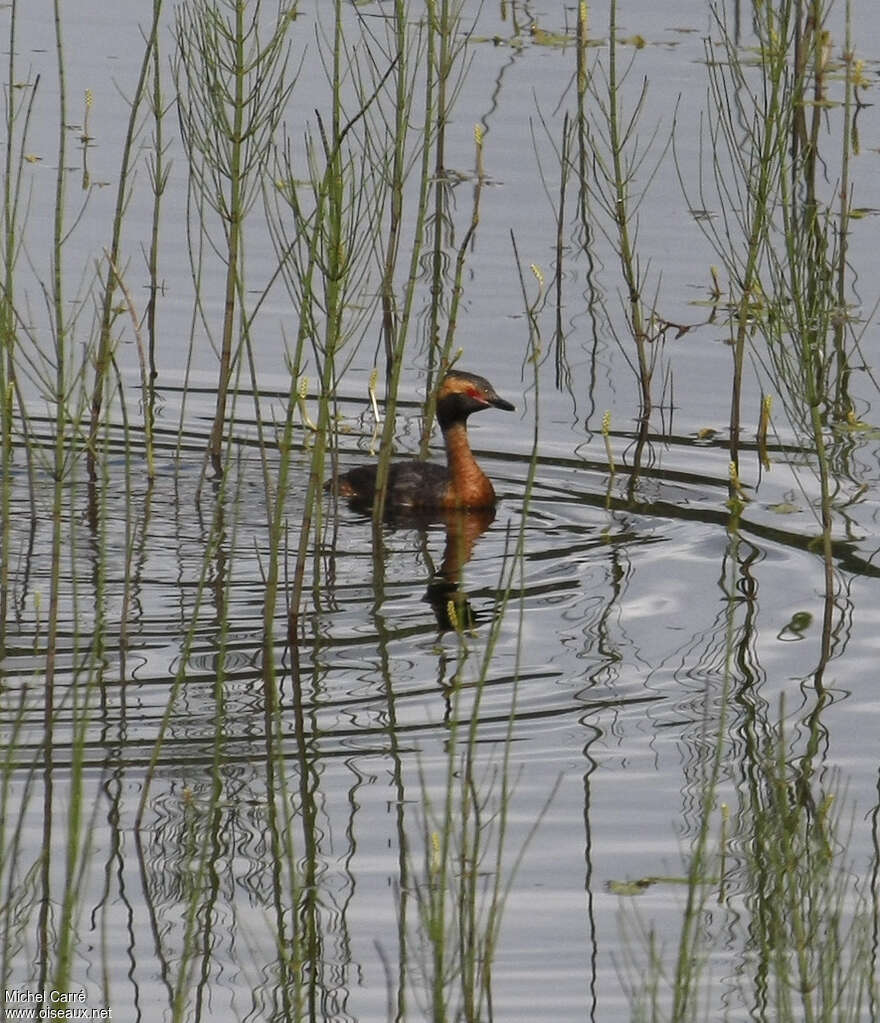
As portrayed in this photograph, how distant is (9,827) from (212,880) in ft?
2.09

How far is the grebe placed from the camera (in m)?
10.2

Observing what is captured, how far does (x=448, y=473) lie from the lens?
33.7 ft

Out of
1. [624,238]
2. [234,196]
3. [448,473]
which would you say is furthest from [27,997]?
[624,238]

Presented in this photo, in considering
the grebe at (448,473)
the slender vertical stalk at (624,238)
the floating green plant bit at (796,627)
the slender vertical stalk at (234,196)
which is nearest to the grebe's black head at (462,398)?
the grebe at (448,473)

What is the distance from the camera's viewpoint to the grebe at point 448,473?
10227 millimetres

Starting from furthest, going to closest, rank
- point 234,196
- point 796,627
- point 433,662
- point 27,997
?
point 234,196
point 796,627
point 433,662
point 27,997

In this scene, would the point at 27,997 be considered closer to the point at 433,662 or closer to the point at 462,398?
the point at 433,662

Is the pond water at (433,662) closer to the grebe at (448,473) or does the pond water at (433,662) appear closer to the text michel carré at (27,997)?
the text michel carré at (27,997)

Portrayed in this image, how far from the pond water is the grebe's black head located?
45cm

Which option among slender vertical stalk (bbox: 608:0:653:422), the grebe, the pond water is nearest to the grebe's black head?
the grebe

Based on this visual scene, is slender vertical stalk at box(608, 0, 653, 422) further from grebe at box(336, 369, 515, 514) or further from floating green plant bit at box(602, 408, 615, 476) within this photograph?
grebe at box(336, 369, 515, 514)

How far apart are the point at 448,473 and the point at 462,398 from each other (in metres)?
0.41

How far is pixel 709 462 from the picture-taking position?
10617mm

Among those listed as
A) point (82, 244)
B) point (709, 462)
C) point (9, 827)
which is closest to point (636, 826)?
point (9, 827)
